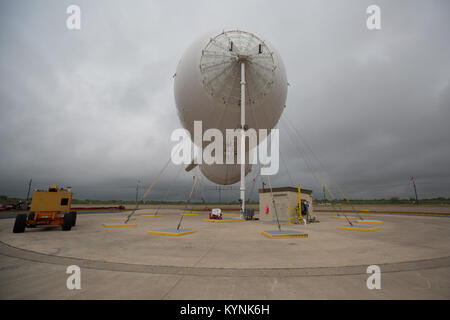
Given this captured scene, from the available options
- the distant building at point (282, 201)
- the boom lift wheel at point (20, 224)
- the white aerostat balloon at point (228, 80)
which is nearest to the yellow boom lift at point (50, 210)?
the boom lift wheel at point (20, 224)

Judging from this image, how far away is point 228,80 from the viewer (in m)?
16.6

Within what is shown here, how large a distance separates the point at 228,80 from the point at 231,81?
264 mm

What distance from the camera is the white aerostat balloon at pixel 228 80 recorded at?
16.2 meters

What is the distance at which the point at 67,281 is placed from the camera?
3.81 metres

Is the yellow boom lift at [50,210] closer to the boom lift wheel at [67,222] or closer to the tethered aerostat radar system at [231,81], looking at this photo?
the boom lift wheel at [67,222]

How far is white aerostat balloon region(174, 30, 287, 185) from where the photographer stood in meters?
16.2

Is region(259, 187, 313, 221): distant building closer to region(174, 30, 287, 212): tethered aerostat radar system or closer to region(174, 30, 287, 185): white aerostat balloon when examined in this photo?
region(174, 30, 287, 212): tethered aerostat radar system

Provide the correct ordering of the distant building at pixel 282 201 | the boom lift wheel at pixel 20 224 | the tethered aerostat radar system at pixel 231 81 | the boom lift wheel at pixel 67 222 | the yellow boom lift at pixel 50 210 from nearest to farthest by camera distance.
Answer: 1. the boom lift wheel at pixel 20 224
2. the yellow boom lift at pixel 50 210
3. the boom lift wheel at pixel 67 222
4. the distant building at pixel 282 201
5. the tethered aerostat radar system at pixel 231 81

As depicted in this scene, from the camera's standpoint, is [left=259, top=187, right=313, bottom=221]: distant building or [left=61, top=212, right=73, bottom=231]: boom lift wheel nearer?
[left=61, top=212, right=73, bottom=231]: boom lift wheel

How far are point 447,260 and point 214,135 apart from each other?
1614 centimetres

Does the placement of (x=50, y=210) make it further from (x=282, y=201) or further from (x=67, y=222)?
(x=282, y=201)

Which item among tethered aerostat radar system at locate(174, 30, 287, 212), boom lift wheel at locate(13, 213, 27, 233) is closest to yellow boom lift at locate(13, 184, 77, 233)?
boom lift wheel at locate(13, 213, 27, 233)
